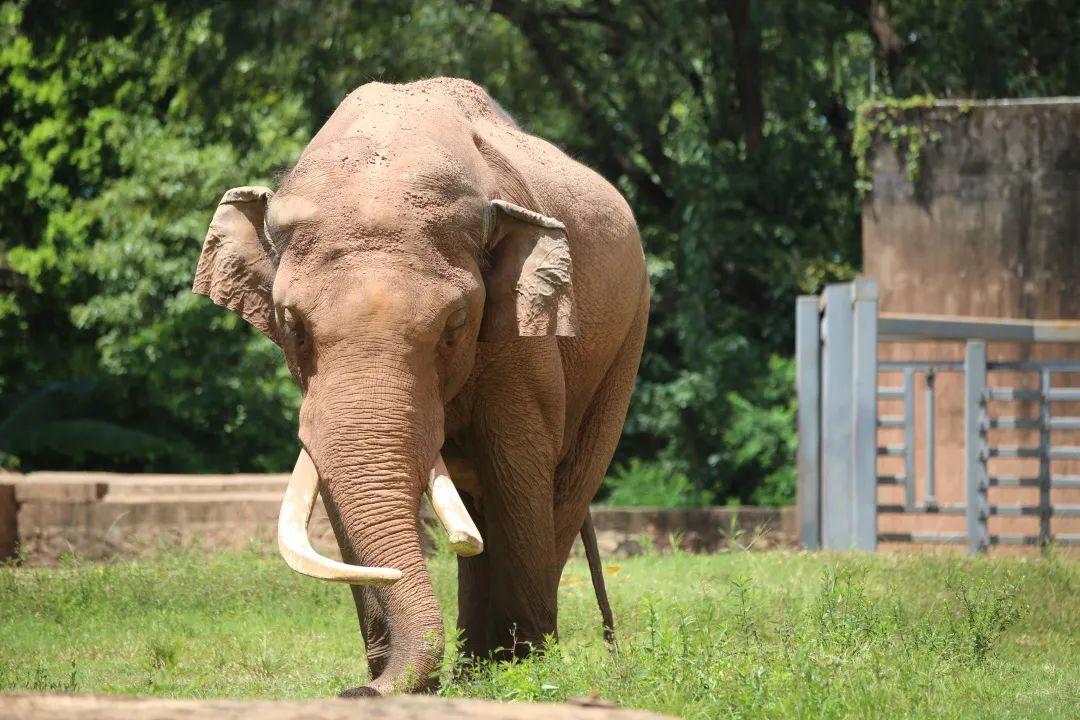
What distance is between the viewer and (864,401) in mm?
13969

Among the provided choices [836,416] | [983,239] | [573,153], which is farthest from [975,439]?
[573,153]

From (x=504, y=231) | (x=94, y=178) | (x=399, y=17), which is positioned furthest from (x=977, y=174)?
(x=94, y=178)

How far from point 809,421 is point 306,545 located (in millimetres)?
8966

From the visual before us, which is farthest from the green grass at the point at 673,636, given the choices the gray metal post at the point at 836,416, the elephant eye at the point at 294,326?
the gray metal post at the point at 836,416

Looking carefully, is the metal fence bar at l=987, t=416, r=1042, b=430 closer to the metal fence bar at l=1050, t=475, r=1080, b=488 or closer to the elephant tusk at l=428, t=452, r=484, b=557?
the metal fence bar at l=1050, t=475, r=1080, b=488

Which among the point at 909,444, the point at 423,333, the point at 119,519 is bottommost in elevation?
the point at 119,519

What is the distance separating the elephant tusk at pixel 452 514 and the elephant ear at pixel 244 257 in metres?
1.11

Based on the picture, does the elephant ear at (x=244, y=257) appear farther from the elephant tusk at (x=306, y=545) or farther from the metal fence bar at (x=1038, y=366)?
the metal fence bar at (x=1038, y=366)

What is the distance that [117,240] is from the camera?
21.2m

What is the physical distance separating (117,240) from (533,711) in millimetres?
18273

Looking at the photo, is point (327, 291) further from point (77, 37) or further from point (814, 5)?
point (77, 37)

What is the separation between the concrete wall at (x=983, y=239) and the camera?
15.6 m

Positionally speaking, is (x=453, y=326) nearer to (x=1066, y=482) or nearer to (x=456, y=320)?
(x=456, y=320)

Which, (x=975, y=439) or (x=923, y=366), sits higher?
(x=923, y=366)
